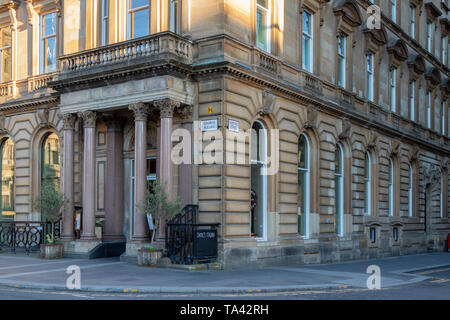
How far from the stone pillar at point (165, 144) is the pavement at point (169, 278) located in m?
2.74

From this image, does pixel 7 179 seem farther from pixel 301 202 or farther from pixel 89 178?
pixel 301 202

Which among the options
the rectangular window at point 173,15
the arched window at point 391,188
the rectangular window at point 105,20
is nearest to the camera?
the rectangular window at point 173,15

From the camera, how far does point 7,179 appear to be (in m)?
28.4

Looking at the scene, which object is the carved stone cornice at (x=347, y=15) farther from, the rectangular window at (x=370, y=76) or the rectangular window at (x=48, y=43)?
the rectangular window at (x=48, y=43)

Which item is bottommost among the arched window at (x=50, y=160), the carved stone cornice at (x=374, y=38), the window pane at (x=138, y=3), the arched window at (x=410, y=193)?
the arched window at (x=410, y=193)

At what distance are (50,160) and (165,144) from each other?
932cm

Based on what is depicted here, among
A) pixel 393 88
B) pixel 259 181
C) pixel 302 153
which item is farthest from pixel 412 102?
pixel 259 181

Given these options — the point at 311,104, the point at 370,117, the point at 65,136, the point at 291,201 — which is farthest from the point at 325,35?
the point at 65,136

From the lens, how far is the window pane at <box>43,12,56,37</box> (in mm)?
26438

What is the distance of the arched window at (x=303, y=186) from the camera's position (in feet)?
81.0

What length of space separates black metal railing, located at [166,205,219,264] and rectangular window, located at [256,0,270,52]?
770 centimetres

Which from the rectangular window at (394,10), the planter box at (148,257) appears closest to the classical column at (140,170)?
the planter box at (148,257)

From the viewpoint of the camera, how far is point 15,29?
27.9 meters

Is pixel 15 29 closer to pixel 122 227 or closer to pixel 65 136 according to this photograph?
pixel 65 136
